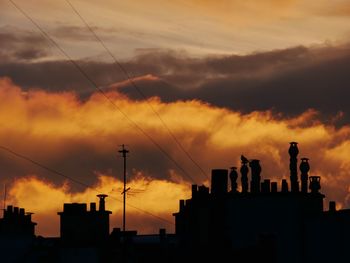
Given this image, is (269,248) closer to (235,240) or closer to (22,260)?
(235,240)

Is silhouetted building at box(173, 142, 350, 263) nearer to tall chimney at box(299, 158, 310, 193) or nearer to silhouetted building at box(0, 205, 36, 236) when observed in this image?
tall chimney at box(299, 158, 310, 193)

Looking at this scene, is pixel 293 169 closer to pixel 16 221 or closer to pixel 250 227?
pixel 250 227

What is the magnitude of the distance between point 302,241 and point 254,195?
443 cm

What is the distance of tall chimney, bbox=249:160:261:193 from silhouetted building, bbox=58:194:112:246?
11605 mm

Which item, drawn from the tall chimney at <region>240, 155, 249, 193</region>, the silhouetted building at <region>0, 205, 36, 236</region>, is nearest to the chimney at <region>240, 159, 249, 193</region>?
the tall chimney at <region>240, 155, 249, 193</region>

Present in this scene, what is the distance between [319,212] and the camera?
10244 cm

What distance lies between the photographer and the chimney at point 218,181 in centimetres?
9171

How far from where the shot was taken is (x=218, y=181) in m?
93.0

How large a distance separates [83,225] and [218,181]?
62.6 ft

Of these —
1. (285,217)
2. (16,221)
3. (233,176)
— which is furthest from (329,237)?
(16,221)

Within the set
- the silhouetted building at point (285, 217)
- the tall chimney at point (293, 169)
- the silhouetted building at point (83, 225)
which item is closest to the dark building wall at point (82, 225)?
the silhouetted building at point (83, 225)

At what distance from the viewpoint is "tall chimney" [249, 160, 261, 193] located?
336 feet

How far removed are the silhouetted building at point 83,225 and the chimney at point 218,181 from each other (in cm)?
1479

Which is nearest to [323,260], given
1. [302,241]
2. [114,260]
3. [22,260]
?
[302,241]
